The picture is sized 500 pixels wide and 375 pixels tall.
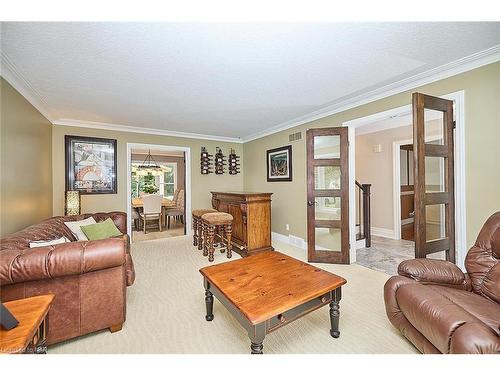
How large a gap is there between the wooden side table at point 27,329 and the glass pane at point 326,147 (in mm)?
3231

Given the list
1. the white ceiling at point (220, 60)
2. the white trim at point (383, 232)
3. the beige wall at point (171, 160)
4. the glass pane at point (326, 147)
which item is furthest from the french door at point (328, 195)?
the beige wall at point (171, 160)

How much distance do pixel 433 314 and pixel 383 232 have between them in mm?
4177

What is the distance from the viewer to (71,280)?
1528mm

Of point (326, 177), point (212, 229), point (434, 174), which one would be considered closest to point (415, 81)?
point (434, 174)

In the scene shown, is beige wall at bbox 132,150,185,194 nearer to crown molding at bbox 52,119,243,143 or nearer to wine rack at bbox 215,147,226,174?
wine rack at bbox 215,147,226,174

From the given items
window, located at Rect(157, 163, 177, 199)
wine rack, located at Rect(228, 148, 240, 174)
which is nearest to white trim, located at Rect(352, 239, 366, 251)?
wine rack, located at Rect(228, 148, 240, 174)

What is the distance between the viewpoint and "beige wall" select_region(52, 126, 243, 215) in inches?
151

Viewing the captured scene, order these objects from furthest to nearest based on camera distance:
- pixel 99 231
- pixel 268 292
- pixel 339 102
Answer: pixel 339 102
pixel 99 231
pixel 268 292

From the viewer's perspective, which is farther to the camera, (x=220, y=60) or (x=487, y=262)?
(x=220, y=60)

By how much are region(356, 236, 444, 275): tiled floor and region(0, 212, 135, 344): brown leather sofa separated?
3181 millimetres

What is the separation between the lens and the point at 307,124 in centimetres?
391

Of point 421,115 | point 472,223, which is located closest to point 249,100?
point 421,115

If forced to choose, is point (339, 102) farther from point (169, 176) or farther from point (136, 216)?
point (169, 176)

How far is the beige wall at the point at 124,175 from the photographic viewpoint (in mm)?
Result: 3838
